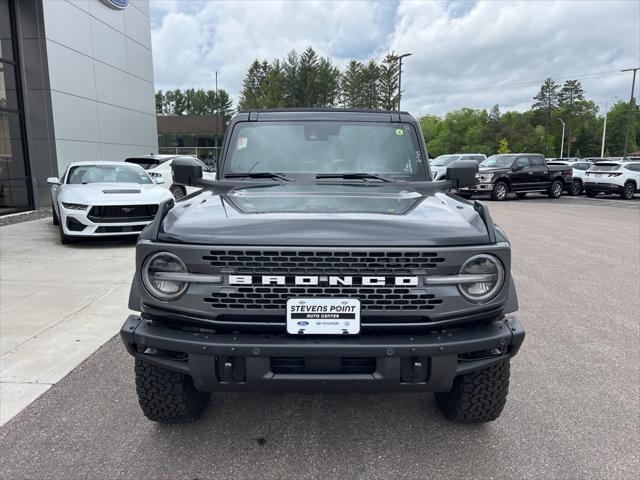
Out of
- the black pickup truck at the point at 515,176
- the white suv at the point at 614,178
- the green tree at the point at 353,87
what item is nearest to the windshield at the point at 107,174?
the black pickup truck at the point at 515,176

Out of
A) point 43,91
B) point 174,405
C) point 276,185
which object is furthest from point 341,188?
point 43,91

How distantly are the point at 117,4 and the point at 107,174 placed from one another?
10.2 metres

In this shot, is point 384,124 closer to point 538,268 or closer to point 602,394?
point 602,394

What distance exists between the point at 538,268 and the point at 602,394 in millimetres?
4445

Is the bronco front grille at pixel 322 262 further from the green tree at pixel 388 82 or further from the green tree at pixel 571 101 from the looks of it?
the green tree at pixel 571 101

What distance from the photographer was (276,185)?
350 cm

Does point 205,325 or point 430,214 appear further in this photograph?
point 430,214

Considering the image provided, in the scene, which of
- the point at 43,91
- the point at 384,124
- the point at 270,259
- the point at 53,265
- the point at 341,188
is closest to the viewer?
the point at 270,259

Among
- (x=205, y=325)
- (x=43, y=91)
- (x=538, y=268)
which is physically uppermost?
(x=43, y=91)

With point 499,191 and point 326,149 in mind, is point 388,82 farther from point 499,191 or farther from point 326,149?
point 326,149

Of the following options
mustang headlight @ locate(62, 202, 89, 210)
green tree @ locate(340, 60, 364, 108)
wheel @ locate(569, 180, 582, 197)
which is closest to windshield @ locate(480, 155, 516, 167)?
wheel @ locate(569, 180, 582, 197)

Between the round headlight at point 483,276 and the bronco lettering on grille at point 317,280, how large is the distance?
0.29 meters

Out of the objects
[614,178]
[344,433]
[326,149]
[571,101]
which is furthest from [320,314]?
[571,101]

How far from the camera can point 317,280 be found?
7.61 ft
